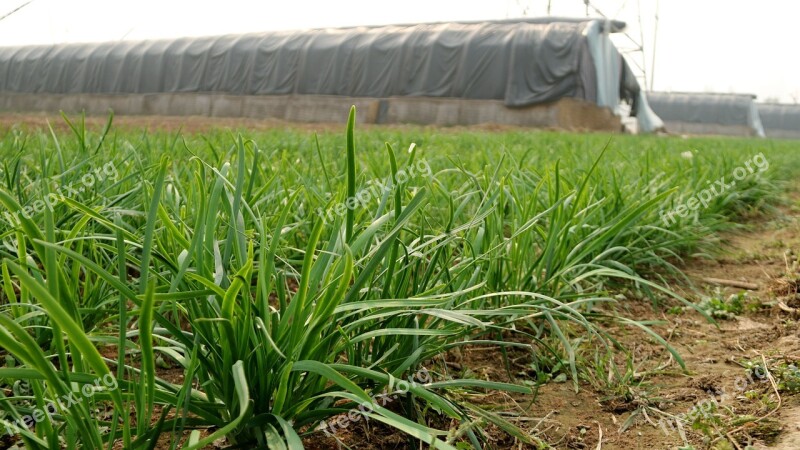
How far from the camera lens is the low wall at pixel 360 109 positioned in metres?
14.5

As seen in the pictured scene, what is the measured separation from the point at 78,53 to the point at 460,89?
1280 centimetres

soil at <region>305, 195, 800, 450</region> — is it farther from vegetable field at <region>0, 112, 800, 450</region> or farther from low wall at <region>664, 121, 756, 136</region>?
low wall at <region>664, 121, 756, 136</region>

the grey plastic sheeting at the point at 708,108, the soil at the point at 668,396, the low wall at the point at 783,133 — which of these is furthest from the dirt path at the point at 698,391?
the low wall at the point at 783,133

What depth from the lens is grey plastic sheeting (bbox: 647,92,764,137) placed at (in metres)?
29.4

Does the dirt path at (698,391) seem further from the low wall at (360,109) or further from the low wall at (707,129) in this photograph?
the low wall at (707,129)

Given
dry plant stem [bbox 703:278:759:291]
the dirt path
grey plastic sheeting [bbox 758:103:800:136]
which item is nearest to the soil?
the dirt path

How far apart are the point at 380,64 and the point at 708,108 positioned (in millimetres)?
20714

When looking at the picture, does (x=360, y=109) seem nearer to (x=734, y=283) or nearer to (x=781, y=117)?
(x=734, y=283)

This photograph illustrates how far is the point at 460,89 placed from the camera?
1518 cm

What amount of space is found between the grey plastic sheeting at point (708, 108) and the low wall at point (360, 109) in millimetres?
17060

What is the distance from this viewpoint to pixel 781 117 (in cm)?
3681

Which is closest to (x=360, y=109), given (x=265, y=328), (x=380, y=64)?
(x=380, y=64)

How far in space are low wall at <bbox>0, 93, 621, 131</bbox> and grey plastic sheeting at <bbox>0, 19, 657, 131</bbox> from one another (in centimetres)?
21

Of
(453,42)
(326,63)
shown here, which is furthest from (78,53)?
(453,42)
